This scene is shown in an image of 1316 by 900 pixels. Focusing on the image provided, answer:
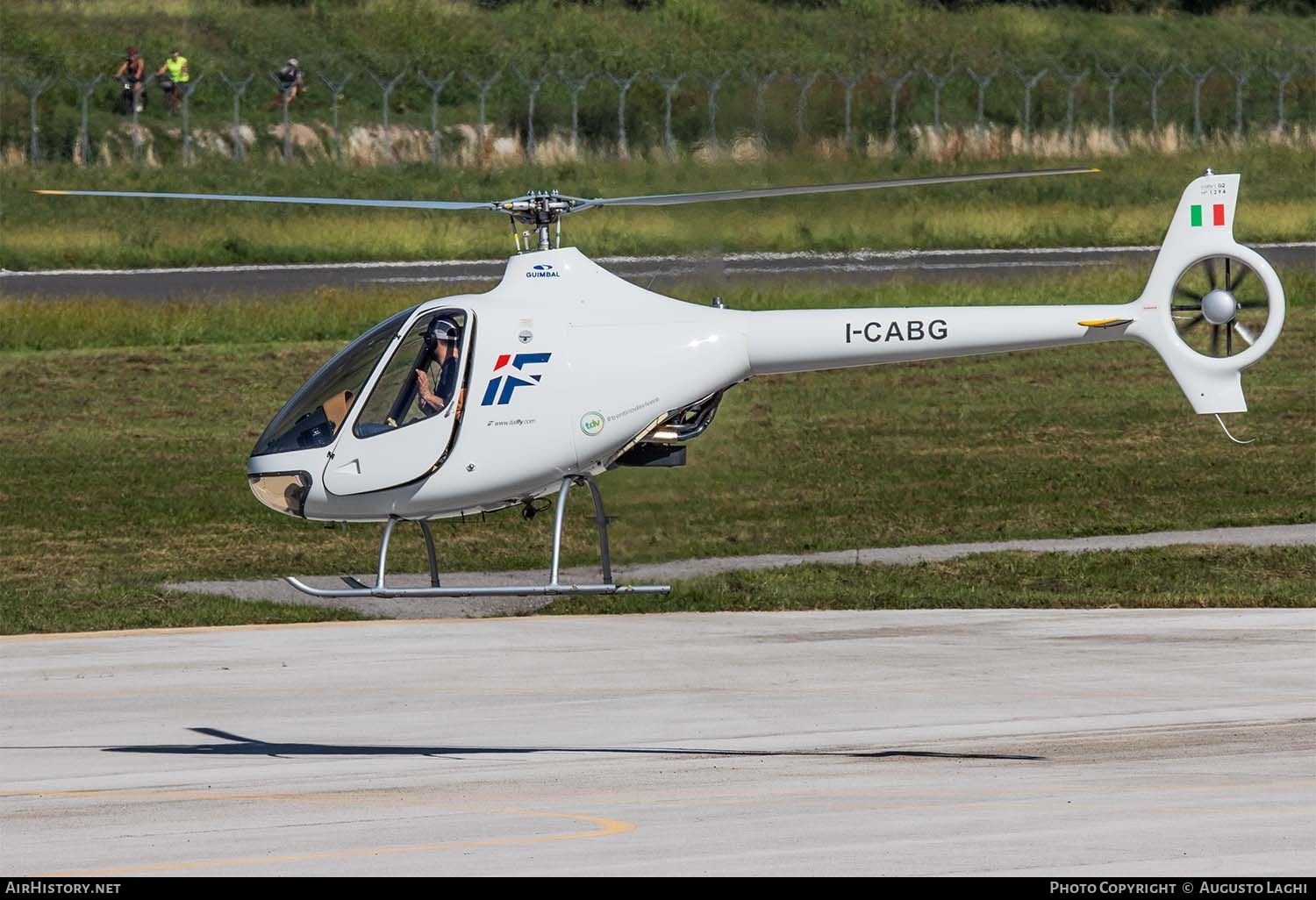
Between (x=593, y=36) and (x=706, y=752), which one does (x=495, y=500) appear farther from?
(x=593, y=36)

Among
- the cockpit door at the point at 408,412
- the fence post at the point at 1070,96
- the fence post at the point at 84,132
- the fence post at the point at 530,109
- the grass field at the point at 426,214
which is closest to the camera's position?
the cockpit door at the point at 408,412

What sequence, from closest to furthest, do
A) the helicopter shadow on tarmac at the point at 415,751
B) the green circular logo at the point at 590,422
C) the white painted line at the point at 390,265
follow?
Answer: the helicopter shadow on tarmac at the point at 415,751
the green circular logo at the point at 590,422
the white painted line at the point at 390,265

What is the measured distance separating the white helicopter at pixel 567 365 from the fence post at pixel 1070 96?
22.1 m

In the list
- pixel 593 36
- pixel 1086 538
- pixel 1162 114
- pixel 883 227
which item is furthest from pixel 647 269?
pixel 593 36

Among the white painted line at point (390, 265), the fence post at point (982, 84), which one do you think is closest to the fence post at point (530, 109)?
the white painted line at point (390, 265)

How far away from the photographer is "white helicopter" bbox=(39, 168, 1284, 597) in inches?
522

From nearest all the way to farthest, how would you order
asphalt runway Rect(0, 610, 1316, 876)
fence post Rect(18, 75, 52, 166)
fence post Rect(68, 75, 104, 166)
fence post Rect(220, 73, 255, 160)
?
asphalt runway Rect(0, 610, 1316, 876) → fence post Rect(18, 75, 52, 166) → fence post Rect(68, 75, 104, 166) → fence post Rect(220, 73, 255, 160)

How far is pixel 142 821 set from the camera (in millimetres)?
11727

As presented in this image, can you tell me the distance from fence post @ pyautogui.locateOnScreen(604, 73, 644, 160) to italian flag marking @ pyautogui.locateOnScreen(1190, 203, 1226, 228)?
13930 millimetres

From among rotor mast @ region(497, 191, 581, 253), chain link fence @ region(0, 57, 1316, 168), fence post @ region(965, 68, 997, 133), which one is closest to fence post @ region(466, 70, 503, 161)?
chain link fence @ region(0, 57, 1316, 168)

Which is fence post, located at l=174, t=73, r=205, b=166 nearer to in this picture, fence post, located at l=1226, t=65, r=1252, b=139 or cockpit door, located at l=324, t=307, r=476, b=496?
fence post, located at l=1226, t=65, r=1252, b=139

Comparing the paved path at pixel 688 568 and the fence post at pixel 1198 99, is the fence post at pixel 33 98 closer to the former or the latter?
the fence post at pixel 1198 99

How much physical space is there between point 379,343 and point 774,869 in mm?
4904

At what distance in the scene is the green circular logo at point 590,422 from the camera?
1351cm
